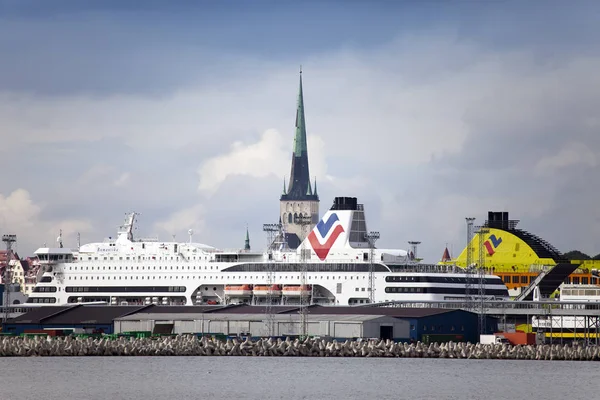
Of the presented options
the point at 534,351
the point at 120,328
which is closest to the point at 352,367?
the point at 534,351

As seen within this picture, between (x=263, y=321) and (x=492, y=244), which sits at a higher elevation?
(x=492, y=244)

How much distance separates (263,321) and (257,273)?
19284mm

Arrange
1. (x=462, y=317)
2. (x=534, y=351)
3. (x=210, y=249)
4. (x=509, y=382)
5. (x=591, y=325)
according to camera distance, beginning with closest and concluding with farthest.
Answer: (x=509, y=382), (x=534, y=351), (x=462, y=317), (x=591, y=325), (x=210, y=249)

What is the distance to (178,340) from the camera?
9031 cm

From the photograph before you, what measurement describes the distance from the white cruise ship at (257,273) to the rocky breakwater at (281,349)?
73.7 ft

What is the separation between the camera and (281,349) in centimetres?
8850

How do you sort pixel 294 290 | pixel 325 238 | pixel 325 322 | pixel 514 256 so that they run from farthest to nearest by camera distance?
pixel 514 256 < pixel 325 238 < pixel 294 290 < pixel 325 322

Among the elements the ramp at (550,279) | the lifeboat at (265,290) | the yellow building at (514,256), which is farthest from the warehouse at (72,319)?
the yellow building at (514,256)

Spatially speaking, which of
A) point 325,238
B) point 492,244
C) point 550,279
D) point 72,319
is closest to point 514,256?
point 492,244

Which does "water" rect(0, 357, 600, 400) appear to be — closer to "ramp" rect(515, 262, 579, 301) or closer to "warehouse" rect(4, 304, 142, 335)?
"warehouse" rect(4, 304, 142, 335)

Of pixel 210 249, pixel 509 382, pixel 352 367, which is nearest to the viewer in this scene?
pixel 509 382

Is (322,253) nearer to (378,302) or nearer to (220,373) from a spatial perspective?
(378,302)

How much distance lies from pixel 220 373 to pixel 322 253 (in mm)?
45216

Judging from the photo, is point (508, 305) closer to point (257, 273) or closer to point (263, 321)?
point (263, 321)
